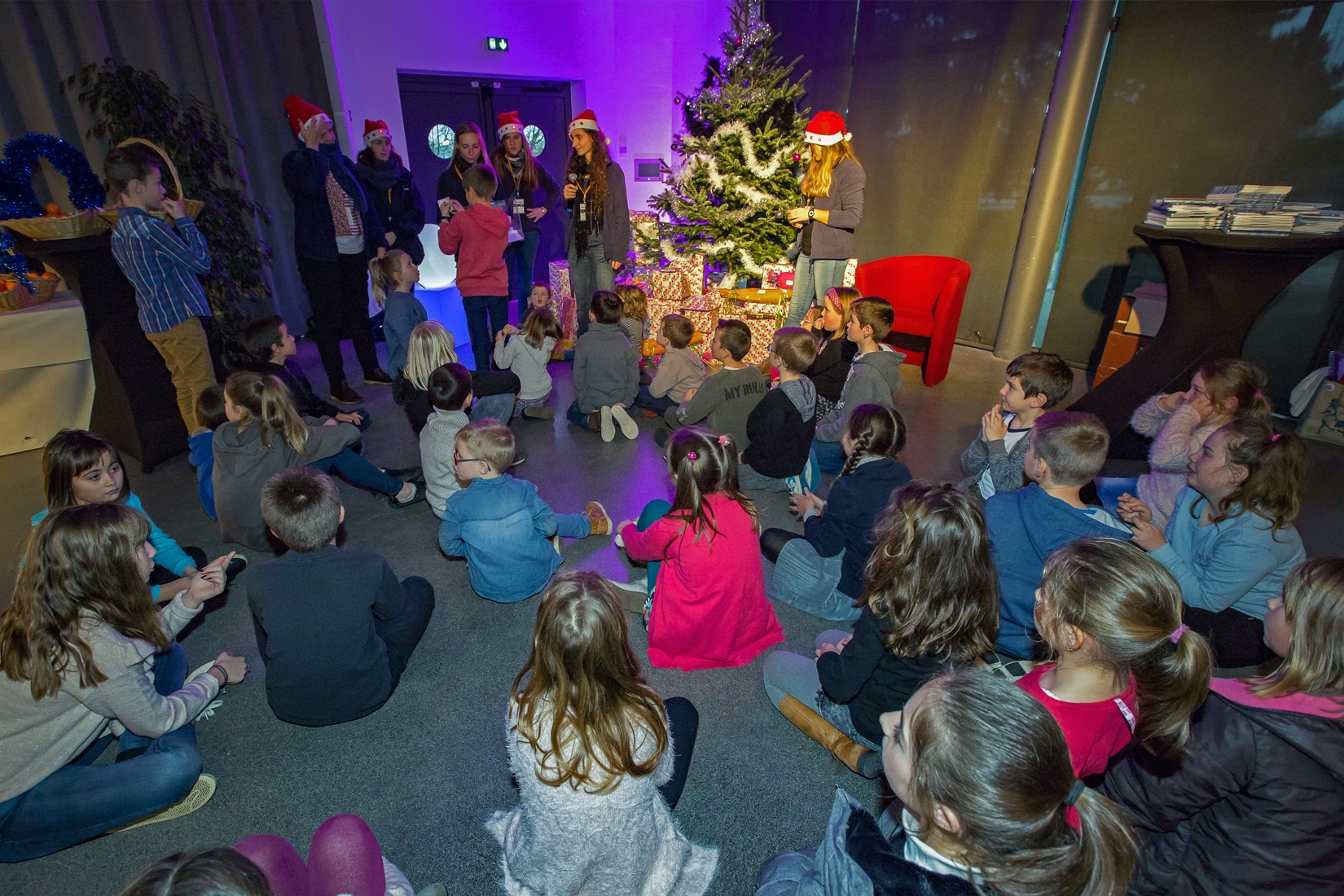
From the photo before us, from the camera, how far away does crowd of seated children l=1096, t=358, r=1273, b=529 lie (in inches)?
109

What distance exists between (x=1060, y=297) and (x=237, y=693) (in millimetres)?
6789

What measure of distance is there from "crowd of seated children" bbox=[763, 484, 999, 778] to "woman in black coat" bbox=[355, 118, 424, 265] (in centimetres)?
491

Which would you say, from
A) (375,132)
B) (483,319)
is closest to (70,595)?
(483,319)

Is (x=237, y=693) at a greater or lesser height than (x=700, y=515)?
lesser

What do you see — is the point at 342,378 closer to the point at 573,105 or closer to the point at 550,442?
the point at 550,442

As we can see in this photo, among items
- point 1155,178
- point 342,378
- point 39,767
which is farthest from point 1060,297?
point 39,767

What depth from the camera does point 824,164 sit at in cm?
531

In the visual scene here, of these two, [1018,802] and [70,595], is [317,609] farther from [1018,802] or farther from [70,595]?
[1018,802]

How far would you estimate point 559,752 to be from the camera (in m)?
1.35

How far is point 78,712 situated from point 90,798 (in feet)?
0.77

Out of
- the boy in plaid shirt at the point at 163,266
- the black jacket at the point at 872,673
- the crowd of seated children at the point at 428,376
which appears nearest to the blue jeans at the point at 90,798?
the black jacket at the point at 872,673

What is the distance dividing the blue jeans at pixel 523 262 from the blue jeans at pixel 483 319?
0.52 m

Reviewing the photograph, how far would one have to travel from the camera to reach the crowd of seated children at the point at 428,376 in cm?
369

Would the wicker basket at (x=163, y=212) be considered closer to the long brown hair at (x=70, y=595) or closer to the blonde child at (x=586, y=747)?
the long brown hair at (x=70, y=595)
